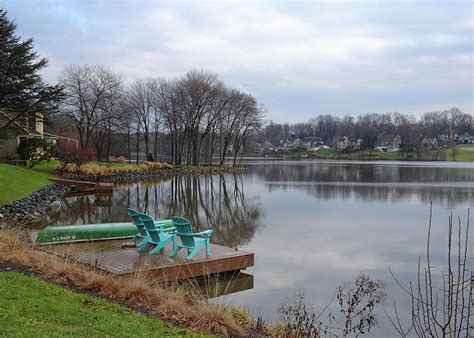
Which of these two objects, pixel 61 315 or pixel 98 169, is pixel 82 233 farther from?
pixel 98 169

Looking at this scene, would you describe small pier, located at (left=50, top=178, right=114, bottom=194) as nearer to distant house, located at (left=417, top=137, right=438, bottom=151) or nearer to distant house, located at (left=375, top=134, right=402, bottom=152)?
distant house, located at (left=417, top=137, right=438, bottom=151)

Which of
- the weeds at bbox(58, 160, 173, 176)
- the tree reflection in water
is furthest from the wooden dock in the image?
the weeds at bbox(58, 160, 173, 176)

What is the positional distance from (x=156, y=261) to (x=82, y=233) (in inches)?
128

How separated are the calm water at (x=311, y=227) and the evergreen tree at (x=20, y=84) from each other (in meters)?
5.02

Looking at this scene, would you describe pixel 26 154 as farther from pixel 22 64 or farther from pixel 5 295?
pixel 5 295

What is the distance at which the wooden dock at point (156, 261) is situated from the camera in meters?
9.38

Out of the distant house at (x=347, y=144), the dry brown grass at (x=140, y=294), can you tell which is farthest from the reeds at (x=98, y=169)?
the distant house at (x=347, y=144)

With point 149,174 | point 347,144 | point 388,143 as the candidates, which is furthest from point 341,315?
point 388,143

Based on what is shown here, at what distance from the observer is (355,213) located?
21.6m

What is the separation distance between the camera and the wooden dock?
9383 mm

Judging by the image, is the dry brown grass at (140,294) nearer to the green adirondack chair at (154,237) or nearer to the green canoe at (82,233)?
the green adirondack chair at (154,237)

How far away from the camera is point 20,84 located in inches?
774

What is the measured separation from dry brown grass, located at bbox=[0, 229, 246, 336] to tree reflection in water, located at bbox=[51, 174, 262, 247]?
23.0ft

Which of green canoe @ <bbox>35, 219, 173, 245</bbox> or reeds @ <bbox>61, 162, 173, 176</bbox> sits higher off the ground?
reeds @ <bbox>61, 162, 173, 176</bbox>
